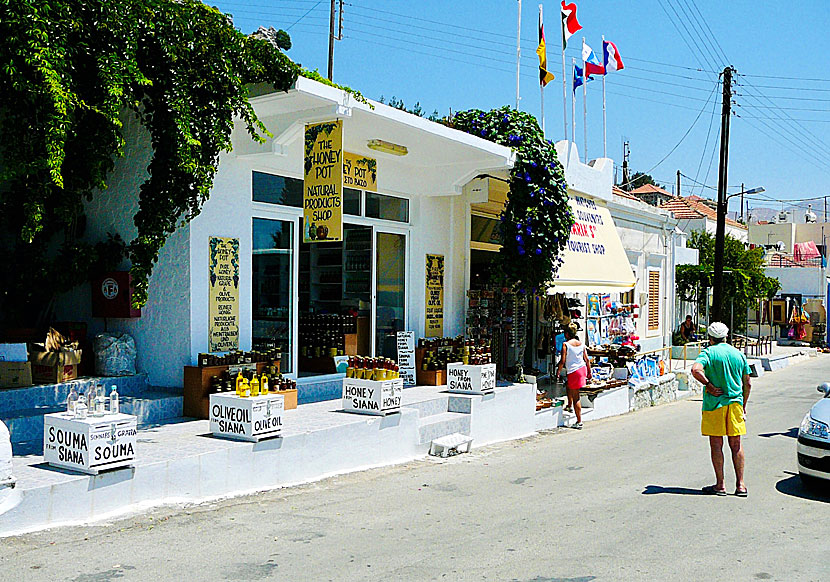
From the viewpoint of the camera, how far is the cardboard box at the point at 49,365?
8.77 metres

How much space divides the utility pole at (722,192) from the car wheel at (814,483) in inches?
583

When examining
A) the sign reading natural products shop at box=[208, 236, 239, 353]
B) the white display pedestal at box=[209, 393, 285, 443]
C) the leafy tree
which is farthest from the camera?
the leafy tree

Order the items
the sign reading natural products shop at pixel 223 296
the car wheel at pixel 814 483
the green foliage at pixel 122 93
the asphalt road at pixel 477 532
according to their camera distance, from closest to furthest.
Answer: the asphalt road at pixel 477 532 < the green foliage at pixel 122 93 < the car wheel at pixel 814 483 < the sign reading natural products shop at pixel 223 296

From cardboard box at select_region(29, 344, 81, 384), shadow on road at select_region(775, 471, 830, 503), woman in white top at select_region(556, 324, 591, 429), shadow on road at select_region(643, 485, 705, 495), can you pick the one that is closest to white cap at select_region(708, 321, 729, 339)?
shadow on road at select_region(643, 485, 705, 495)

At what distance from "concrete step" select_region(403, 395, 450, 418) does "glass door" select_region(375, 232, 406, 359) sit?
79.7 inches

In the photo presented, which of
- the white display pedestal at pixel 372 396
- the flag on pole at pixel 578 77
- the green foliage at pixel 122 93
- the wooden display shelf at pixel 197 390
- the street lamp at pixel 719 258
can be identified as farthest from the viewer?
the street lamp at pixel 719 258

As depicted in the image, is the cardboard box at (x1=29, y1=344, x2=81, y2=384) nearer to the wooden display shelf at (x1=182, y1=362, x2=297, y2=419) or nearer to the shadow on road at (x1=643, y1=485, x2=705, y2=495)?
the wooden display shelf at (x1=182, y1=362, x2=297, y2=419)

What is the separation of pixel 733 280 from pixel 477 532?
26.1 metres

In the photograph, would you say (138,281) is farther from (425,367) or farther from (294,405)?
(425,367)

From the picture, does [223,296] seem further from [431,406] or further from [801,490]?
[801,490]

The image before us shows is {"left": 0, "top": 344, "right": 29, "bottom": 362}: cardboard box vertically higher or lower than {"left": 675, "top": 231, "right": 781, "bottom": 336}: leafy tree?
lower

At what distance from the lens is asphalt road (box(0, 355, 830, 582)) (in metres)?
5.50

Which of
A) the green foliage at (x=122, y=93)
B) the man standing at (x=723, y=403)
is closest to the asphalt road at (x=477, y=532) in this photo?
the man standing at (x=723, y=403)

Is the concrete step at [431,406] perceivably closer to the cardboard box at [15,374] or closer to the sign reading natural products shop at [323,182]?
the sign reading natural products shop at [323,182]
